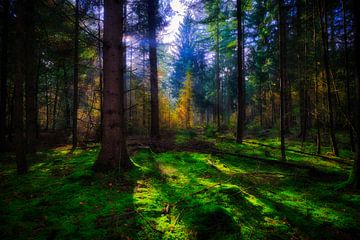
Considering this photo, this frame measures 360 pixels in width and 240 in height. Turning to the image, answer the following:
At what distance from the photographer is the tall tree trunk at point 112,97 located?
596cm

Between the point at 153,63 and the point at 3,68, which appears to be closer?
the point at 3,68

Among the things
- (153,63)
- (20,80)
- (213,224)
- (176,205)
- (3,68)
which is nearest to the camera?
(213,224)

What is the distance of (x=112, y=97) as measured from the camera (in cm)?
603

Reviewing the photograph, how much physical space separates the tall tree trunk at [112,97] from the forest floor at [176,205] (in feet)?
1.65

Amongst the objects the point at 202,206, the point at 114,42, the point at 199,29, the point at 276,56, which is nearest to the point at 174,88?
the point at 199,29

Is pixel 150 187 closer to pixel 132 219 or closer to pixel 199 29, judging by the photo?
pixel 132 219

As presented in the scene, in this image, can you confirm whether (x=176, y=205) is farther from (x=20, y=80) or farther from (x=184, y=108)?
(x=184, y=108)

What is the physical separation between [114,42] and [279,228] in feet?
Result: 19.6

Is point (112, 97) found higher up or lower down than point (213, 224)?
higher up

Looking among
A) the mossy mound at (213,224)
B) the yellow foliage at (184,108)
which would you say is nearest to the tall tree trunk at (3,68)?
the mossy mound at (213,224)

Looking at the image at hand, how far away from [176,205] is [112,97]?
3531 mm

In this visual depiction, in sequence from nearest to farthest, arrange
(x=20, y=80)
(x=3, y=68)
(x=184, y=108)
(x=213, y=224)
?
(x=213, y=224), (x=20, y=80), (x=3, y=68), (x=184, y=108)

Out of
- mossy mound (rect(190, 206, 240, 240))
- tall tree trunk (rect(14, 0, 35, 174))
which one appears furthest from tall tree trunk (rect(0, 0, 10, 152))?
mossy mound (rect(190, 206, 240, 240))

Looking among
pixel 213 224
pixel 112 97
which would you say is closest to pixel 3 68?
pixel 112 97
